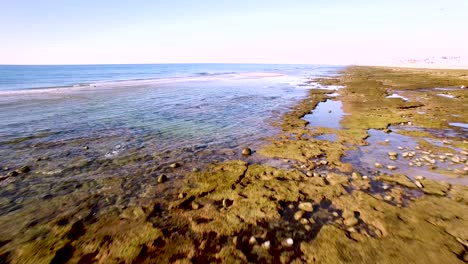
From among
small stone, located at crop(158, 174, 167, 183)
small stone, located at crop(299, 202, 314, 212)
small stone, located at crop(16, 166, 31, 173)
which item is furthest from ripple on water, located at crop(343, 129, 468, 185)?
small stone, located at crop(16, 166, 31, 173)

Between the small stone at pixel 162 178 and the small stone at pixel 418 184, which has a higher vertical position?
the small stone at pixel 418 184

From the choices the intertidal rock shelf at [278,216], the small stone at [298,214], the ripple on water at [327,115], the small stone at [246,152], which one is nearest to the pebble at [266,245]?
the intertidal rock shelf at [278,216]

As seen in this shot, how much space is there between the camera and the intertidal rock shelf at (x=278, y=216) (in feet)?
21.8

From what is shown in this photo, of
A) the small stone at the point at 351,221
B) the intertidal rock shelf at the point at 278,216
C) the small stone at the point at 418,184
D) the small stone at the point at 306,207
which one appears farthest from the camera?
the small stone at the point at 418,184

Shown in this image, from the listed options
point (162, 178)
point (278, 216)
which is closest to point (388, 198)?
point (278, 216)

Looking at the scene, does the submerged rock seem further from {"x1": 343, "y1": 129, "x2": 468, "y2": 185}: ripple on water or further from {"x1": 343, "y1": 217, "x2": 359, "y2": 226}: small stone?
{"x1": 343, "y1": 129, "x2": 468, "y2": 185}: ripple on water

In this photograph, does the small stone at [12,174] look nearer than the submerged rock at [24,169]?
Yes

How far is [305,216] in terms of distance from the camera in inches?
329

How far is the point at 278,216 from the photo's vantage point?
329 inches

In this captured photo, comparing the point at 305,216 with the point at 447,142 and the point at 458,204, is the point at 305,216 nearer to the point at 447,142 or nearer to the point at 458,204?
the point at 458,204

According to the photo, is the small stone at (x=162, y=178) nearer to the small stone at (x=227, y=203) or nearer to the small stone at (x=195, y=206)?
the small stone at (x=195, y=206)

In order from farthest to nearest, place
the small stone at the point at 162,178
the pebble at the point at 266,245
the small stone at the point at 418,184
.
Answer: the small stone at the point at 162,178 < the small stone at the point at 418,184 < the pebble at the point at 266,245

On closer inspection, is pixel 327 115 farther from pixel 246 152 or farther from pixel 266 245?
pixel 266 245

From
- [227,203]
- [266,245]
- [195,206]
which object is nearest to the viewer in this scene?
[266,245]
